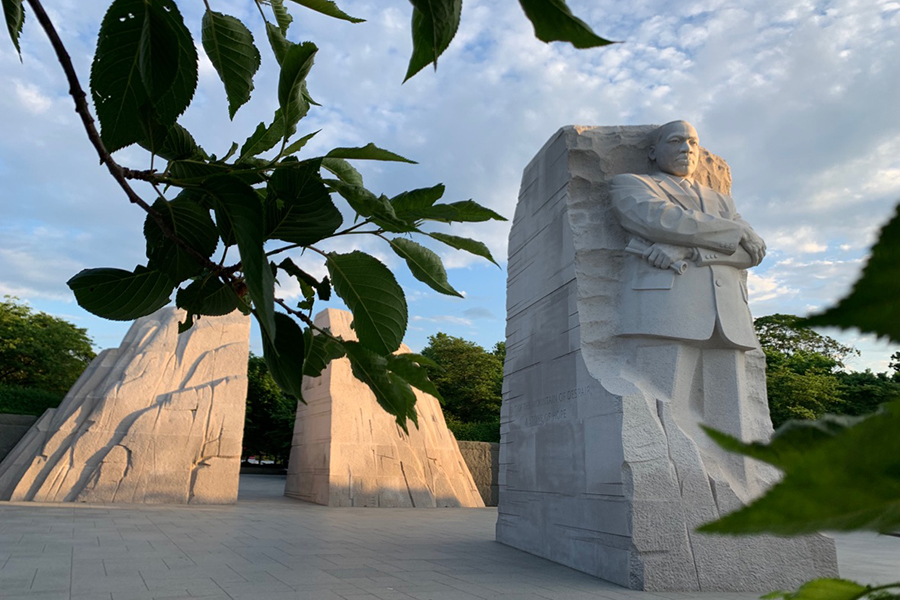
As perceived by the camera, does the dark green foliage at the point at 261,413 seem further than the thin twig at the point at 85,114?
Yes

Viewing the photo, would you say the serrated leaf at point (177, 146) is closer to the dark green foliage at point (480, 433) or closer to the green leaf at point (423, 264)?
the green leaf at point (423, 264)

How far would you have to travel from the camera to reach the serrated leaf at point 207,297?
1.00m

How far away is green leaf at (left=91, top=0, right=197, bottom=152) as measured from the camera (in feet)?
2.42

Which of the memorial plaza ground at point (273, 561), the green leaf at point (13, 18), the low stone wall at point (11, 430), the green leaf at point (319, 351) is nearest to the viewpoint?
the green leaf at point (13, 18)

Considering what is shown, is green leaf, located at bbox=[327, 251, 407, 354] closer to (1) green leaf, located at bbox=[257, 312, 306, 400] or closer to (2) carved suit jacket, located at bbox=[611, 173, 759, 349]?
(1) green leaf, located at bbox=[257, 312, 306, 400]

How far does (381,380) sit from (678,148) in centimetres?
588

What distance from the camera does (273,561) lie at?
216 inches

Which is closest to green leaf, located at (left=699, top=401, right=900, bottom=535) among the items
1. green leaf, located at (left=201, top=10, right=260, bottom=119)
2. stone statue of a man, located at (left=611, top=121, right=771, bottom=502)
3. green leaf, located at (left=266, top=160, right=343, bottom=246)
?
green leaf, located at (left=266, top=160, right=343, bottom=246)

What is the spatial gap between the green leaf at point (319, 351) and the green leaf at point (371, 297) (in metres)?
0.20

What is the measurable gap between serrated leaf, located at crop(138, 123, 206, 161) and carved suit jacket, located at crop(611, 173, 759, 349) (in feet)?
17.0

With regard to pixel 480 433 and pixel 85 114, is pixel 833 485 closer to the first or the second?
pixel 85 114

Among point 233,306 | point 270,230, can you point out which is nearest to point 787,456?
point 270,230

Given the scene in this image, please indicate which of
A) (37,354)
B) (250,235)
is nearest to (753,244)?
(250,235)

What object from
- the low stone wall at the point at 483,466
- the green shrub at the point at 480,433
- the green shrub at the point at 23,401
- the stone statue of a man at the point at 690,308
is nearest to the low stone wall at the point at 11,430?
the green shrub at the point at 23,401
